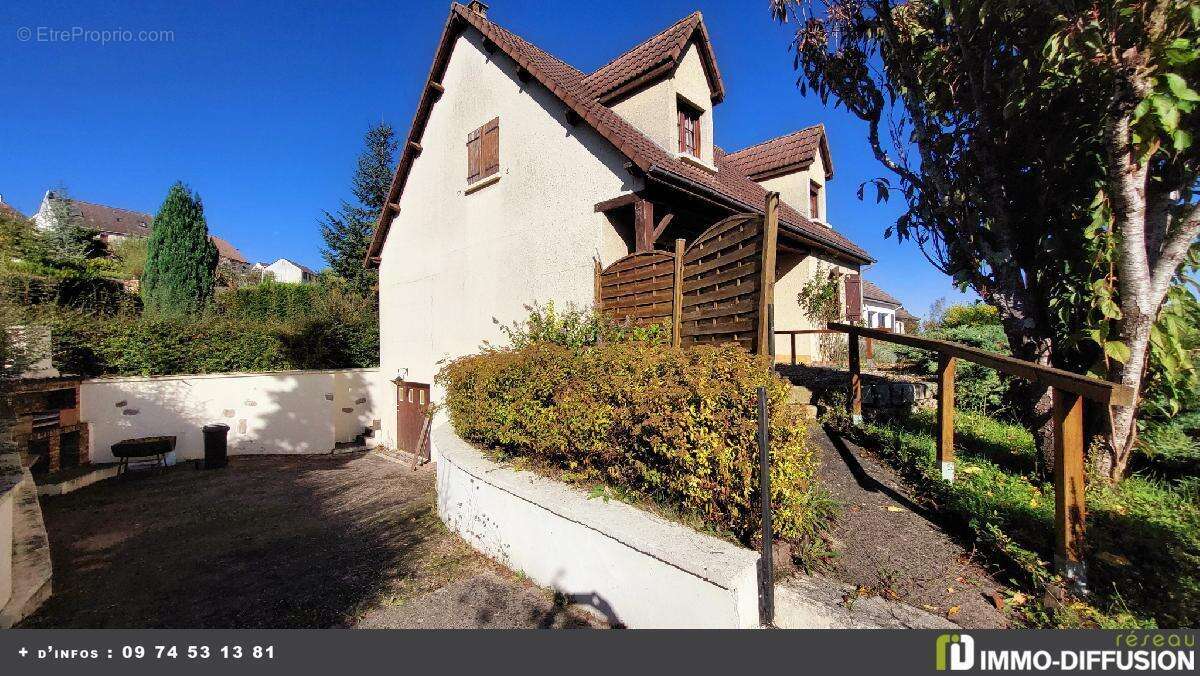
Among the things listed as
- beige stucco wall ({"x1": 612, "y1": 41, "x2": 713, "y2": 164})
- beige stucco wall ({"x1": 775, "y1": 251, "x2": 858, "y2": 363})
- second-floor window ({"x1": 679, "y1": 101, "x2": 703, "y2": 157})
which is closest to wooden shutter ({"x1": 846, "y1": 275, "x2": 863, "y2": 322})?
beige stucco wall ({"x1": 775, "y1": 251, "x2": 858, "y2": 363})

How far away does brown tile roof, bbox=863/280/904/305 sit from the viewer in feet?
88.4

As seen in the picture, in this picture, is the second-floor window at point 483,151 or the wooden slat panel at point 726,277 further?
the second-floor window at point 483,151

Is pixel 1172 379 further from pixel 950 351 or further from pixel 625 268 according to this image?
pixel 625 268

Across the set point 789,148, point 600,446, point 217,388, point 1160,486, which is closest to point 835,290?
point 789,148

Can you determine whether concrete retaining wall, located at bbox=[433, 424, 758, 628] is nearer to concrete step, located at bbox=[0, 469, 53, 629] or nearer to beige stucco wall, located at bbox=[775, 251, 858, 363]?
concrete step, located at bbox=[0, 469, 53, 629]

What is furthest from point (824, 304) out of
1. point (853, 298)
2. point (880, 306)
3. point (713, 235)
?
point (880, 306)

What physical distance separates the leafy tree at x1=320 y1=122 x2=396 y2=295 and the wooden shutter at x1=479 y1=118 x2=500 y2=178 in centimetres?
1815

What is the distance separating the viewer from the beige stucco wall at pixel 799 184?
12.7 m

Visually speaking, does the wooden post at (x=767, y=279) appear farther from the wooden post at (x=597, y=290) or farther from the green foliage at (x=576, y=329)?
the wooden post at (x=597, y=290)

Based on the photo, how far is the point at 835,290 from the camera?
1183 cm

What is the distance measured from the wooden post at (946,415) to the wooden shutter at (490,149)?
26.0ft

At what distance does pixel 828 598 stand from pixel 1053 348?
4.06 metres

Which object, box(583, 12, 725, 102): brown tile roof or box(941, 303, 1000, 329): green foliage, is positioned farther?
box(941, 303, 1000, 329): green foliage

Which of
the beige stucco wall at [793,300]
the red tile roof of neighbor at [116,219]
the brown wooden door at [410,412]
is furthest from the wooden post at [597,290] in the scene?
the red tile roof of neighbor at [116,219]
